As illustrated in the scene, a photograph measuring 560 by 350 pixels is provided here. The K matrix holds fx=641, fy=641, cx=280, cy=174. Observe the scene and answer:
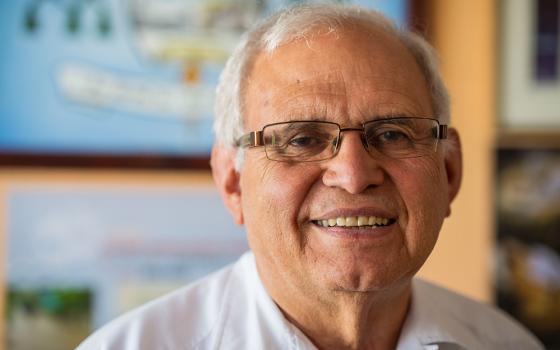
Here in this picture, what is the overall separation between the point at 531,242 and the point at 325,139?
1098 millimetres

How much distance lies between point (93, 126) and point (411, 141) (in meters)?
1.00

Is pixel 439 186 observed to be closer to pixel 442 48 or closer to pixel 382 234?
pixel 382 234

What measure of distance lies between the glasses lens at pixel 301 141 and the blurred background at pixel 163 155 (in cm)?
76

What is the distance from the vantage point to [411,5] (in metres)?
1.77

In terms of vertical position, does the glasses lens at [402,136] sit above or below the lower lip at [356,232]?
above

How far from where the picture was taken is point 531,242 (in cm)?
180

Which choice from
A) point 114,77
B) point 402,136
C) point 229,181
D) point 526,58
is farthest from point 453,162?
point 114,77

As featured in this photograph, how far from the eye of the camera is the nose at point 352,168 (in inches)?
35.5

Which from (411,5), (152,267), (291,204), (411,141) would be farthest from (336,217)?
(411,5)

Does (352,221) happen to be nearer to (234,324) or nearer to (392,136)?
(392,136)

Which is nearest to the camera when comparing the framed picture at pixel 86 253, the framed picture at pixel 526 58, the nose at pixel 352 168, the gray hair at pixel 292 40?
the nose at pixel 352 168

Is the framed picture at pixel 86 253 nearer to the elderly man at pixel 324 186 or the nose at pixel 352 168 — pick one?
the elderly man at pixel 324 186

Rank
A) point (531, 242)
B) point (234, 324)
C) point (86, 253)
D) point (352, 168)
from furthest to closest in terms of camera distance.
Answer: point (531, 242)
point (86, 253)
point (234, 324)
point (352, 168)

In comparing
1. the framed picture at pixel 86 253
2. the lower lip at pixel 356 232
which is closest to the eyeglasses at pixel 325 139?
the lower lip at pixel 356 232
